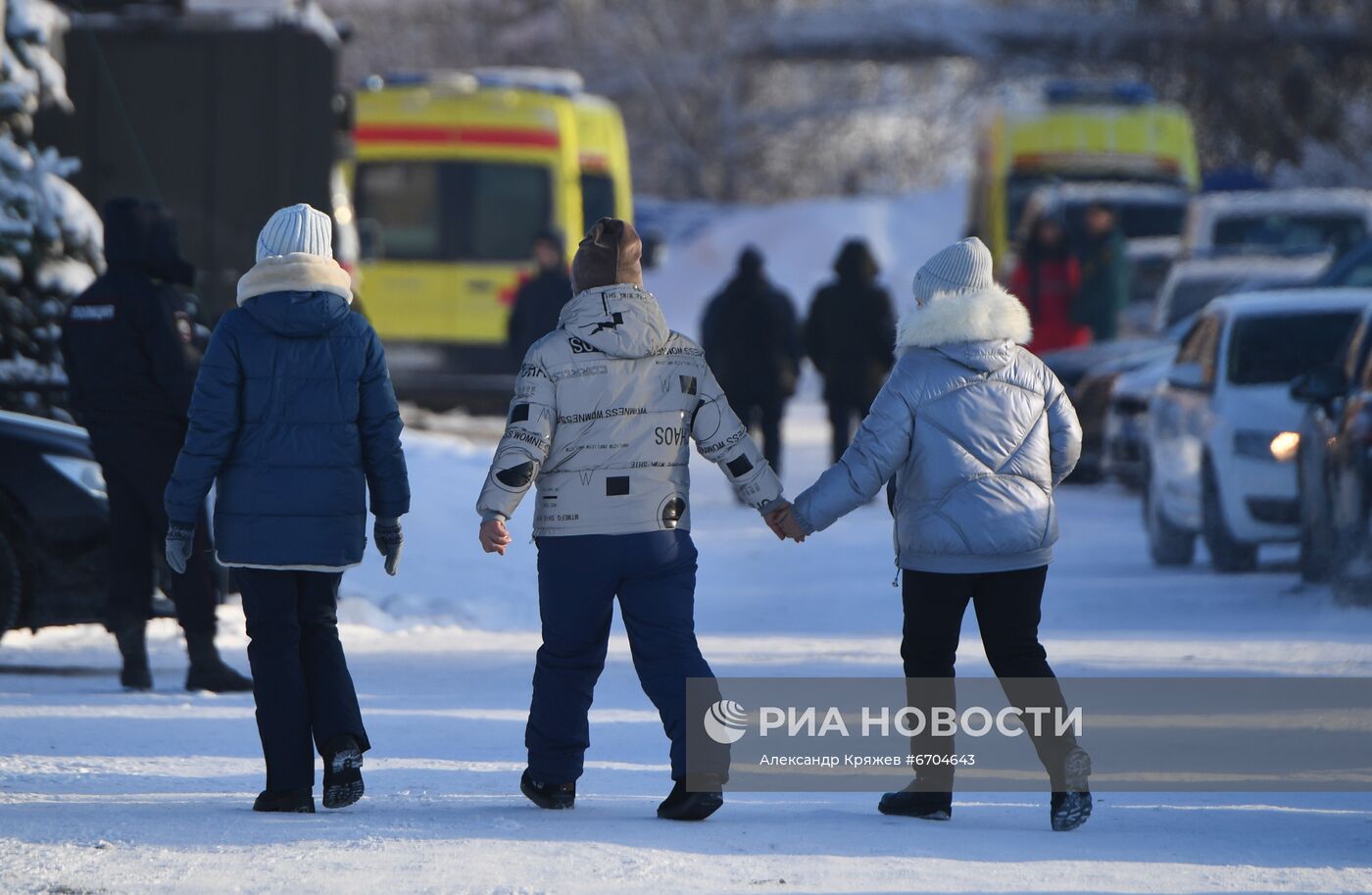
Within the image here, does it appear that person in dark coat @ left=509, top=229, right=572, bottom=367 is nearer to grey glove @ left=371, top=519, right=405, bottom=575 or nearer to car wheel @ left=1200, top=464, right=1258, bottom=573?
car wheel @ left=1200, top=464, right=1258, bottom=573

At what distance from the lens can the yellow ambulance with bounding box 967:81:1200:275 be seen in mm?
28828

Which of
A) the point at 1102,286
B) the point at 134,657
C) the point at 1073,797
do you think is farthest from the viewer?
the point at 1102,286

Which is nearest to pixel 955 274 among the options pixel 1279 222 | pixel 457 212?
pixel 457 212

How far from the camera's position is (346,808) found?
648 centimetres

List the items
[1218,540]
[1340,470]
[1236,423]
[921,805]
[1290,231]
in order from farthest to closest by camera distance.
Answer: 1. [1290,231]
2. [1218,540]
3. [1236,423]
4. [1340,470]
5. [921,805]

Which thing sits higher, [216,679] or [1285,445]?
[1285,445]

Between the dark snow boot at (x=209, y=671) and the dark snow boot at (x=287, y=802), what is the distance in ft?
8.02

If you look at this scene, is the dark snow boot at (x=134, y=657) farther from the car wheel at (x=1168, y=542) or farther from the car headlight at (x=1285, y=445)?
the car wheel at (x=1168, y=542)

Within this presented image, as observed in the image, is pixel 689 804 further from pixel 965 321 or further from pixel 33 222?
pixel 33 222

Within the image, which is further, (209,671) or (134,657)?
(134,657)

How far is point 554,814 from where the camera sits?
6.38 metres

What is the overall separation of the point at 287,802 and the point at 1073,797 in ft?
6.32
